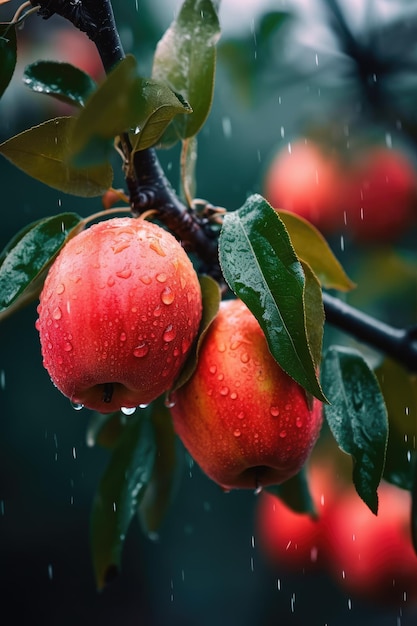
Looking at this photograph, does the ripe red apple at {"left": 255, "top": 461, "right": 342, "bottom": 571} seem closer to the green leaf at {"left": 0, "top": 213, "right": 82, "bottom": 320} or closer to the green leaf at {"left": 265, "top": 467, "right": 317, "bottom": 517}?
the green leaf at {"left": 265, "top": 467, "right": 317, "bottom": 517}

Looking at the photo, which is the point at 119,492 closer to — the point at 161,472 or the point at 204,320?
the point at 161,472

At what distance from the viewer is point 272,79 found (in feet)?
4.64

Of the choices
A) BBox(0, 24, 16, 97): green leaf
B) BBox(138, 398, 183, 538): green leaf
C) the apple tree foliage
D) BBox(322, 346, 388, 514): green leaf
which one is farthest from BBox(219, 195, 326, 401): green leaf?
BBox(138, 398, 183, 538): green leaf

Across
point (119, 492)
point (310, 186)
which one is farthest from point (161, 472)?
point (310, 186)

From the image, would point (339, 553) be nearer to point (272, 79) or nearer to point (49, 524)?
point (272, 79)

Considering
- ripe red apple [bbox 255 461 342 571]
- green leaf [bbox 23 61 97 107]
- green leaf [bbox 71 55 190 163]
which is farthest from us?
ripe red apple [bbox 255 461 342 571]

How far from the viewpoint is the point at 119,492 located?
827mm

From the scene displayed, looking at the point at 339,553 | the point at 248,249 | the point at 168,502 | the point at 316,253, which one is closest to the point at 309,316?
the point at 248,249

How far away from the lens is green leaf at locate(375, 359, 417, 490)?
2.58ft

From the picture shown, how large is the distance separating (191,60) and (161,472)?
0.48m

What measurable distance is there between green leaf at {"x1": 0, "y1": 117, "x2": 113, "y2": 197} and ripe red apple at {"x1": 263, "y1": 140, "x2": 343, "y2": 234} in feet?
2.33

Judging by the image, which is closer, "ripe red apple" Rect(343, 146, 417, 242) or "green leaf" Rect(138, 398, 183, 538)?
"green leaf" Rect(138, 398, 183, 538)

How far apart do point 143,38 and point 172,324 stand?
44.2 inches

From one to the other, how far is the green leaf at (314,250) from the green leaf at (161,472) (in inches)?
9.4
